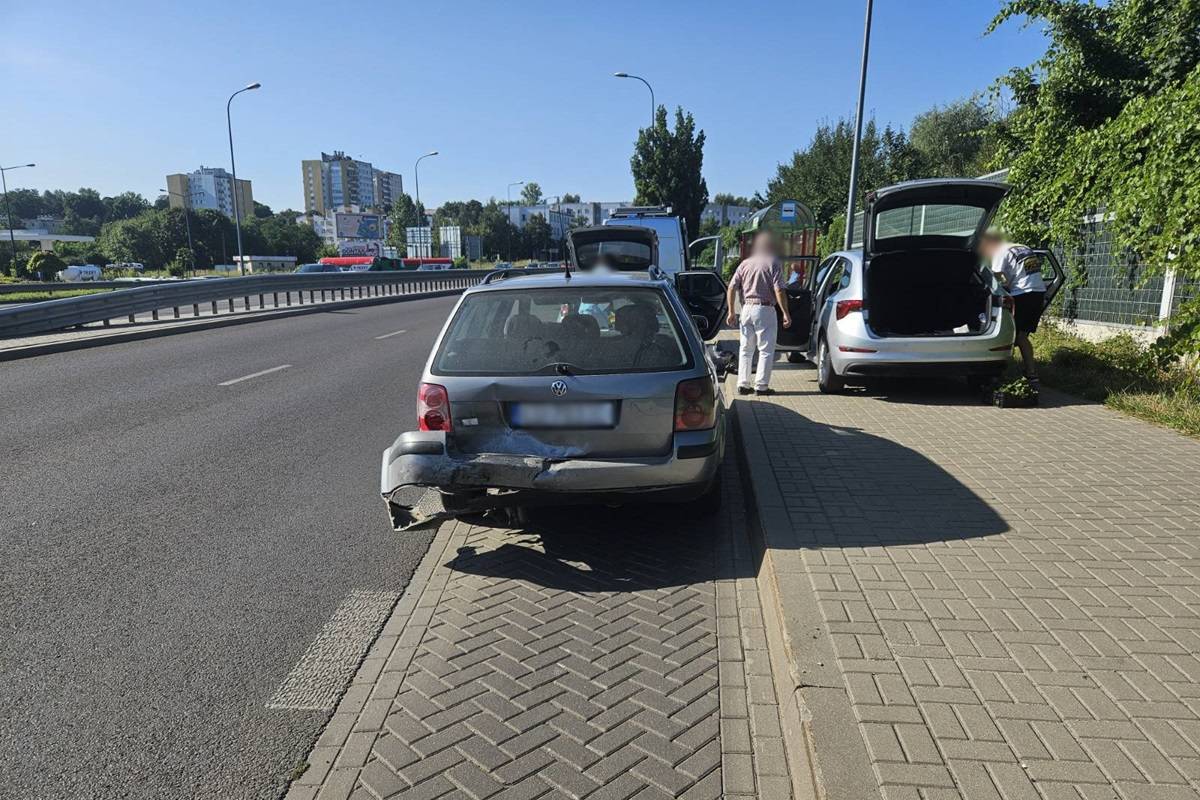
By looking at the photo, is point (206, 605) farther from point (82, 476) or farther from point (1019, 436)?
point (1019, 436)

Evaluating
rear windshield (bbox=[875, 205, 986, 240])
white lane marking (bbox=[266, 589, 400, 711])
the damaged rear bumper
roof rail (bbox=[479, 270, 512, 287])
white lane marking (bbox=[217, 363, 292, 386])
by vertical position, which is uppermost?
rear windshield (bbox=[875, 205, 986, 240])

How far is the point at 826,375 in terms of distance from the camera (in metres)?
8.83

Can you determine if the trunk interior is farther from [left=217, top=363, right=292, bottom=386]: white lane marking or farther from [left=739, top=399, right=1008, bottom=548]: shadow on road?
[left=217, top=363, right=292, bottom=386]: white lane marking

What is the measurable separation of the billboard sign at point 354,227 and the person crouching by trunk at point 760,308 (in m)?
111

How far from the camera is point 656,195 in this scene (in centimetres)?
4675

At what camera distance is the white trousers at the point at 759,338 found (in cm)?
882

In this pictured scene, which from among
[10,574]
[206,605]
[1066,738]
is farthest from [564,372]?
[10,574]

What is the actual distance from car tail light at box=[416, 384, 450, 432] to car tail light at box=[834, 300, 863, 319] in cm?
550

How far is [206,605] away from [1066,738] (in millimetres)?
3753

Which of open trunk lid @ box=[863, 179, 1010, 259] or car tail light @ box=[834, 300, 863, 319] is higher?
open trunk lid @ box=[863, 179, 1010, 259]

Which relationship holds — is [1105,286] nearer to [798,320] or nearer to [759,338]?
[798,320]

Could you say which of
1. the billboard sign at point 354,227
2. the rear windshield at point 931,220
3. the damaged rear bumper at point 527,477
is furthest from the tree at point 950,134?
the billboard sign at point 354,227

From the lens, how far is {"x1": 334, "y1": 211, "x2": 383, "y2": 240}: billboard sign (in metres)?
114

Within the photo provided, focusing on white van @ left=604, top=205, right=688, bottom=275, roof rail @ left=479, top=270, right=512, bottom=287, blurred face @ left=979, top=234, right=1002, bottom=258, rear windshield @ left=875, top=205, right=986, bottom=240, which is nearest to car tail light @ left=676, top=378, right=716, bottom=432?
roof rail @ left=479, top=270, right=512, bottom=287
